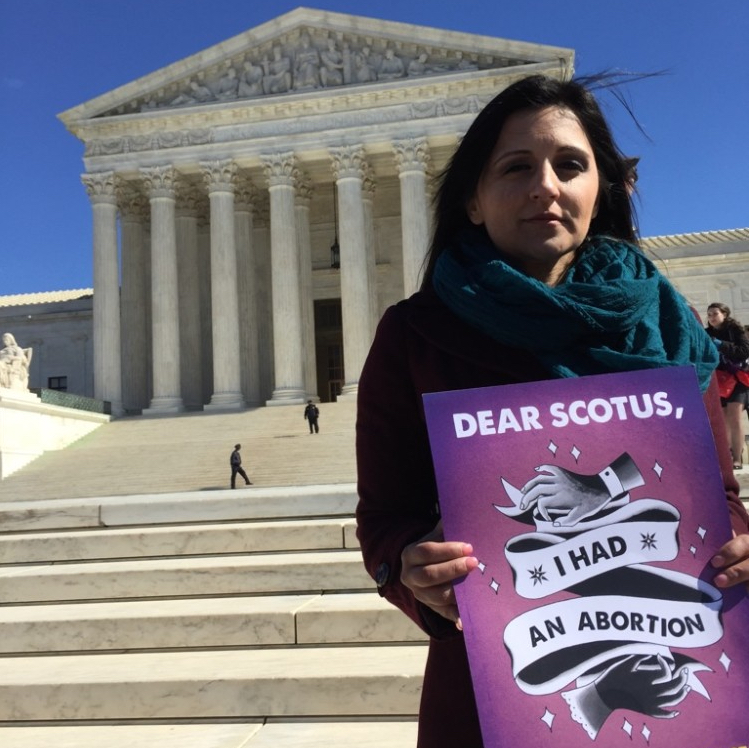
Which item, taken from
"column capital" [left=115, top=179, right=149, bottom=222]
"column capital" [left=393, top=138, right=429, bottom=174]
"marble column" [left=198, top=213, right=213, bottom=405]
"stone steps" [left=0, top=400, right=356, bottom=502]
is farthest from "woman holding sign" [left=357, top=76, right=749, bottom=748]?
"marble column" [left=198, top=213, right=213, bottom=405]

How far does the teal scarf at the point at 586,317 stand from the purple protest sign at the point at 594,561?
0.61 feet

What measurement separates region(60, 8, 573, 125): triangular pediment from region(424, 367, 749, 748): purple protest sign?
37.5m

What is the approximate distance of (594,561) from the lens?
5.85ft

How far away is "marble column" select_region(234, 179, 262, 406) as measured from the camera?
132 ft

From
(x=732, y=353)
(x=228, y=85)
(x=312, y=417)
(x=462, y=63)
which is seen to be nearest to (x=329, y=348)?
(x=228, y=85)

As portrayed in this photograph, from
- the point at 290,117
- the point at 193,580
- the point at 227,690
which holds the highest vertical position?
the point at 290,117

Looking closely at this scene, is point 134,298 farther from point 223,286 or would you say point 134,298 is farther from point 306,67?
point 306,67

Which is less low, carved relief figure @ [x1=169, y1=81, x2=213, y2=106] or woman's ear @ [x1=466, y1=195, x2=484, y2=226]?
carved relief figure @ [x1=169, y1=81, x2=213, y2=106]

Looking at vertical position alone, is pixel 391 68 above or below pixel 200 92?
A: above

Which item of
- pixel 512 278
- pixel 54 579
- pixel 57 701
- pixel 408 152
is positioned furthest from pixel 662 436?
pixel 408 152

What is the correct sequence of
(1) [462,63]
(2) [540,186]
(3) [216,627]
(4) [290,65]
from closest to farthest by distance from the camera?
(2) [540,186], (3) [216,627], (1) [462,63], (4) [290,65]

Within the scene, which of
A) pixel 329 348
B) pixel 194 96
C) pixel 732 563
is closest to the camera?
pixel 732 563

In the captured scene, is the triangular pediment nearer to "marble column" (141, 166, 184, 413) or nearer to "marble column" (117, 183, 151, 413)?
"marble column" (141, 166, 184, 413)

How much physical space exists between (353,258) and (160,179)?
32.7 feet
